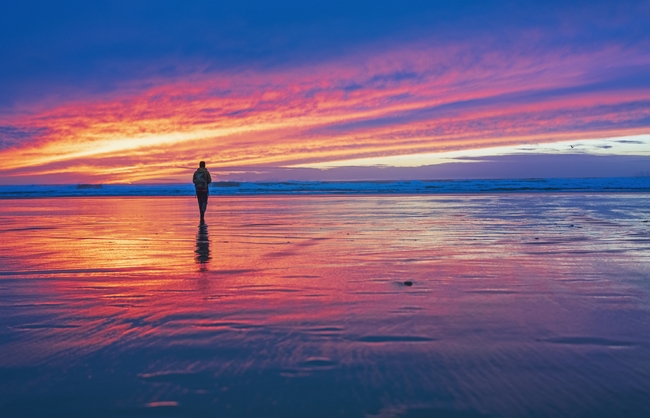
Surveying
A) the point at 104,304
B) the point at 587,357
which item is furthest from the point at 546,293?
the point at 104,304

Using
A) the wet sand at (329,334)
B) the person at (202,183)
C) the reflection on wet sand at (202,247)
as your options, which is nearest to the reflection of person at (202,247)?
the reflection on wet sand at (202,247)

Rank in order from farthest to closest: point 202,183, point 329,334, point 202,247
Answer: point 202,183 → point 202,247 → point 329,334

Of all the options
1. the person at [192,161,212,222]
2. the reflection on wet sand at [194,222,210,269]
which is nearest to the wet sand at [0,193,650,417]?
the reflection on wet sand at [194,222,210,269]

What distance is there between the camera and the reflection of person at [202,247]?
8.27 meters

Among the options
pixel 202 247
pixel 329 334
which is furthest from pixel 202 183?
pixel 329 334

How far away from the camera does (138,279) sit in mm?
6543

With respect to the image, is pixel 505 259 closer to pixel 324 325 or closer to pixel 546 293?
pixel 546 293

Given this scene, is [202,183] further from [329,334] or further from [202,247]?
[329,334]

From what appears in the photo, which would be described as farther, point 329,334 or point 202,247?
point 202,247

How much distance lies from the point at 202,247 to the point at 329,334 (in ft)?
20.0

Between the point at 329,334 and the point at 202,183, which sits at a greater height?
the point at 202,183

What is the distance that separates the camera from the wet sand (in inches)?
118

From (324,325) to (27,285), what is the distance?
3.84m

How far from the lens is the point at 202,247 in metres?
9.83
